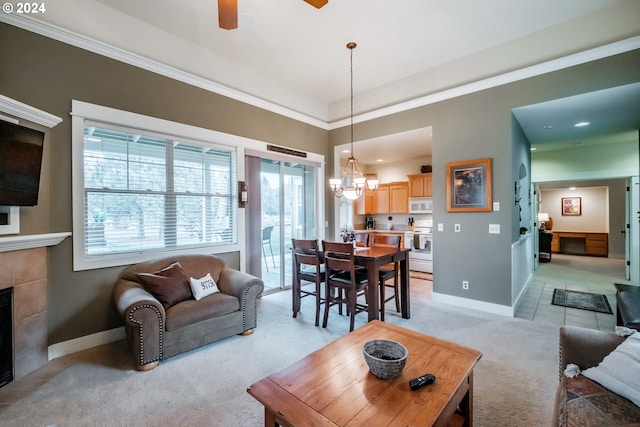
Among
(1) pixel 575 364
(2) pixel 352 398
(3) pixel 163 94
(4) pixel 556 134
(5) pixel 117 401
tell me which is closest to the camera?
(2) pixel 352 398

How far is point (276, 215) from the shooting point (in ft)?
15.2

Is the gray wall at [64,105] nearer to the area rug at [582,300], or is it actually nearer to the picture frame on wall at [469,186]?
the picture frame on wall at [469,186]

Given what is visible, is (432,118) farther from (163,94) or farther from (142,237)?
(142,237)

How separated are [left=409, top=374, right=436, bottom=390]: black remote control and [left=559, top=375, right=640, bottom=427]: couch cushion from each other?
0.50 meters

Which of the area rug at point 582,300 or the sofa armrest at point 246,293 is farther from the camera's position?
the area rug at point 582,300

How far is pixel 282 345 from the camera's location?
2770 millimetres

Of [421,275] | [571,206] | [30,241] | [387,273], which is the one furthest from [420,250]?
[571,206]

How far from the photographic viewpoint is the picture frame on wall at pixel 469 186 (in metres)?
3.69

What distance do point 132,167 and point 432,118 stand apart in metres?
4.05

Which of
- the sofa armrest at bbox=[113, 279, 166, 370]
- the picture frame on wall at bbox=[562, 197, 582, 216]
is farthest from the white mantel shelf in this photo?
the picture frame on wall at bbox=[562, 197, 582, 216]

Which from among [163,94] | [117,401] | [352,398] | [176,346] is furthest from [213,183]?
[352,398]

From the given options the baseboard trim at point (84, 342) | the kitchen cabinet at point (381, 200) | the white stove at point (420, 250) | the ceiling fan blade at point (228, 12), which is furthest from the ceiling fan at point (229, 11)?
the kitchen cabinet at point (381, 200)

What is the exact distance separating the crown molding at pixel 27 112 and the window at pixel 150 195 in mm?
285

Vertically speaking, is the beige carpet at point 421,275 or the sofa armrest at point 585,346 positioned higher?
the sofa armrest at point 585,346
